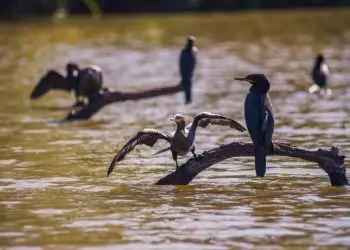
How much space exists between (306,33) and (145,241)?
42278mm

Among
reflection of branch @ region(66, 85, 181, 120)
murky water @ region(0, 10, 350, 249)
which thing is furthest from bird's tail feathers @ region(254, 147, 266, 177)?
reflection of branch @ region(66, 85, 181, 120)

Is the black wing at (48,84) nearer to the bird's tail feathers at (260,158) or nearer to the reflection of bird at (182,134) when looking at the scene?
the reflection of bird at (182,134)

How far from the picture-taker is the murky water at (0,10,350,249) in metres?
12.1

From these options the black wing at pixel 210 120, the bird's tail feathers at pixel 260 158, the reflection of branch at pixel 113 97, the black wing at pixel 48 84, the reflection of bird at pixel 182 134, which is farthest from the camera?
the black wing at pixel 48 84

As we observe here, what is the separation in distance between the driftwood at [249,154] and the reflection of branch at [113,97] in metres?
7.79

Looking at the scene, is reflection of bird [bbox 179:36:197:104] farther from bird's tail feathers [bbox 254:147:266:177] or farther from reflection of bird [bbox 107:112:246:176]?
bird's tail feathers [bbox 254:147:266:177]

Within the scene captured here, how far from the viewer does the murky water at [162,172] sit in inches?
477

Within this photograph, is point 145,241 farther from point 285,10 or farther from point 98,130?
point 285,10

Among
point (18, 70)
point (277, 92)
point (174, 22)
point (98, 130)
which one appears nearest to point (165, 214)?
point (98, 130)

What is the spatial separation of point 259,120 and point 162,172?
2.64 m

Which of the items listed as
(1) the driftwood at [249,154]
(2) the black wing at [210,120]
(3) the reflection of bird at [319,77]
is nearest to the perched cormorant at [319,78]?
(3) the reflection of bird at [319,77]

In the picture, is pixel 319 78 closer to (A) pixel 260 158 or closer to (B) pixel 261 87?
(B) pixel 261 87

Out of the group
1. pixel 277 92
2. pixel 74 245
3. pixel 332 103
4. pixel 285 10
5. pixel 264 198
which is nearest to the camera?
pixel 74 245

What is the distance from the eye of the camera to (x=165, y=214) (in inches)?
519
